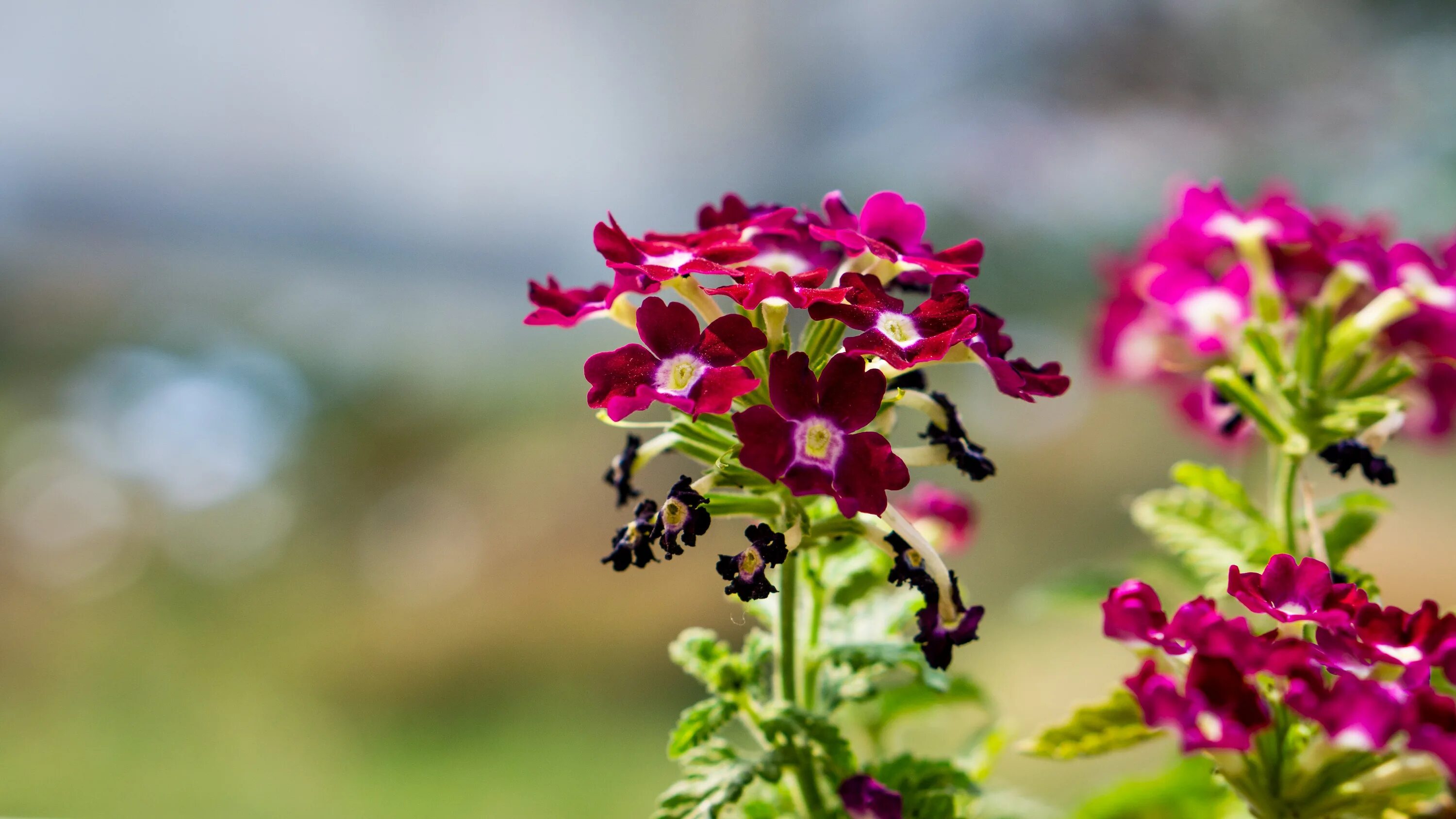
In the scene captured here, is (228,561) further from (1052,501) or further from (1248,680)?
(1248,680)

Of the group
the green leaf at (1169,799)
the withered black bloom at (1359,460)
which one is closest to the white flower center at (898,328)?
the withered black bloom at (1359,460)

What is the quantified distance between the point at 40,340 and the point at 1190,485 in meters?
3.17

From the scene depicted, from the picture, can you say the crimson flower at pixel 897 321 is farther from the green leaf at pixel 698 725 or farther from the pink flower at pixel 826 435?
the green leaf at pixel 698 725

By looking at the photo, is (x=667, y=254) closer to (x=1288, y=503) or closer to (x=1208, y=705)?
(x=1208, y=705)

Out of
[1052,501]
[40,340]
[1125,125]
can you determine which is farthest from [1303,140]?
[40,340]

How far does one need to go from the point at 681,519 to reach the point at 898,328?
0.42 feet

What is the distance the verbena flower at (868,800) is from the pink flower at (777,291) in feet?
0.81

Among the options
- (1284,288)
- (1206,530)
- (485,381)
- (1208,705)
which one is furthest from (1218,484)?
(485,381)

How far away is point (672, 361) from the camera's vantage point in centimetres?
43

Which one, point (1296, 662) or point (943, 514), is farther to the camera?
point (943, 514)

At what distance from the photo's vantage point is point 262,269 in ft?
9.75

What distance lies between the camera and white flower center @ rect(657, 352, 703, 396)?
1.36ft

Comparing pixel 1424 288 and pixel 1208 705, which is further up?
pixel 1424 288

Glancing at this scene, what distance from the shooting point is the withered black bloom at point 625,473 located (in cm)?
52
